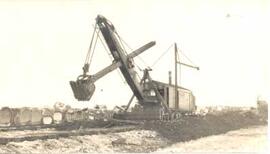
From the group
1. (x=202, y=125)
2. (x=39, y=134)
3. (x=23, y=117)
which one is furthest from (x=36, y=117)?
(x=202, y=125)

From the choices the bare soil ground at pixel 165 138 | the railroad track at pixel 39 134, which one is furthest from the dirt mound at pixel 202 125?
the railroad track at pixel 39 134

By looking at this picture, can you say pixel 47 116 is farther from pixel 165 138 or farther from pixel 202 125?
pixel 202 125

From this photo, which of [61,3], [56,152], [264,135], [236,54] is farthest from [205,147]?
[61,3]

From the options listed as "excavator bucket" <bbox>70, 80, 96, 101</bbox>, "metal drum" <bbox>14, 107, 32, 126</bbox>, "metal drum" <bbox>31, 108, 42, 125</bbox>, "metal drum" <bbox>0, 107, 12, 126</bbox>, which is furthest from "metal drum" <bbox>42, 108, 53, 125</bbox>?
"excavator bucket" <bbox>70, 80, 96, 101</bbox>

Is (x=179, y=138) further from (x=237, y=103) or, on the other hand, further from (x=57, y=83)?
(x=57, y=83)

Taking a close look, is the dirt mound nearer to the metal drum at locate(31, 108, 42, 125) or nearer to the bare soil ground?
the bare soil ground

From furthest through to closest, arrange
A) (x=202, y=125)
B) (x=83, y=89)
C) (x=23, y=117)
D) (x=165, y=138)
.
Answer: (x=23, y=117)
(x=202, y=125)
(x=165, y=138)
(x=83, y=89)
